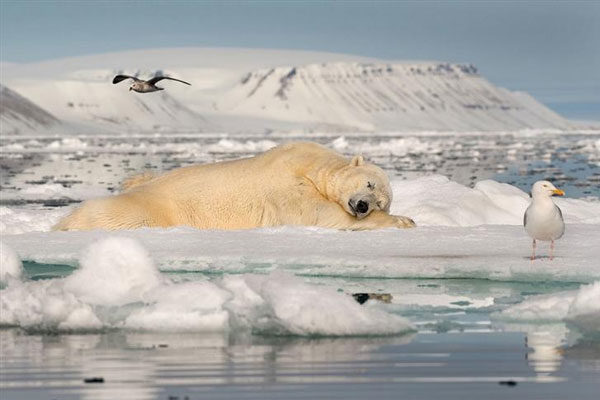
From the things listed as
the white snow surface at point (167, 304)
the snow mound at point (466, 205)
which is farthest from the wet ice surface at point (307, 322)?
the snow mound at point (466, 205)

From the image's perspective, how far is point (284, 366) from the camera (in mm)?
5344

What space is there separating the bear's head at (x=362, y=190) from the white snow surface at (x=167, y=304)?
13.4 feet

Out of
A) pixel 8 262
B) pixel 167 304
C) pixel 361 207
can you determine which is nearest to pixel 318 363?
pixel 167 304

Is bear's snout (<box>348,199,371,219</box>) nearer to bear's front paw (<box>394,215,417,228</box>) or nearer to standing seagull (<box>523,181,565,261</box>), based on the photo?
bear's front paw (<box>394,215,417,228</box>)

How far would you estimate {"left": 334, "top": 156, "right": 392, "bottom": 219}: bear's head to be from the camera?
35.2ft

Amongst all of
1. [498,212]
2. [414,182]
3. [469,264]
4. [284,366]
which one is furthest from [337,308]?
[414,182]

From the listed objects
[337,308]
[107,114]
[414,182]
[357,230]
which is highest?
[107,114]

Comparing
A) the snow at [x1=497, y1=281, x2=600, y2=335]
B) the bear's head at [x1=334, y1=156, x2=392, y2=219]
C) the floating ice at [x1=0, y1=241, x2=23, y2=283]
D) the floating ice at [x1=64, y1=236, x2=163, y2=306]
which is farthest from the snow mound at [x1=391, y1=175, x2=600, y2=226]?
the floating ice at [x1=64, y1=236, x2=163, y2=306]

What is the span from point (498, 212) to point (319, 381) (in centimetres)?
766

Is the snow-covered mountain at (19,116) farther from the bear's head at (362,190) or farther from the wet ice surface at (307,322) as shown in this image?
the wet ice surface at (307,322)

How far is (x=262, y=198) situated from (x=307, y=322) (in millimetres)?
5223

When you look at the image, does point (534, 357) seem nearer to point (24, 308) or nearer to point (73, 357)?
point (73, 357)

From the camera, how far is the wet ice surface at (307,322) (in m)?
4.98

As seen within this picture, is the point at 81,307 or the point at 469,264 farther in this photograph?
the point at 469,264
